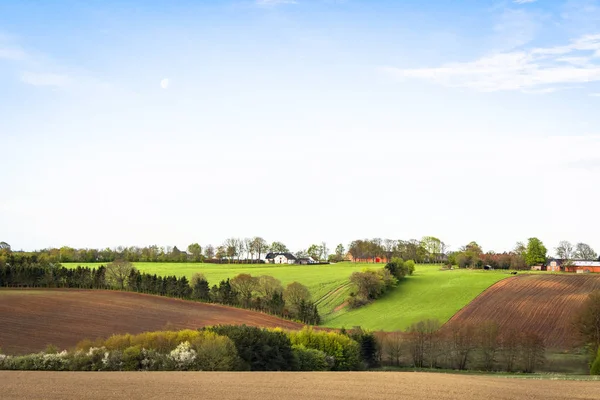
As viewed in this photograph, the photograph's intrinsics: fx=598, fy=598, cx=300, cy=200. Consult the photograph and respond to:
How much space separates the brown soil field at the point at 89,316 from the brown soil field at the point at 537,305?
27.5 metres

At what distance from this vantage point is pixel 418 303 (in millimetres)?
95000

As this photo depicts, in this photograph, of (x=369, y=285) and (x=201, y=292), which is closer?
(x=201, y=292)

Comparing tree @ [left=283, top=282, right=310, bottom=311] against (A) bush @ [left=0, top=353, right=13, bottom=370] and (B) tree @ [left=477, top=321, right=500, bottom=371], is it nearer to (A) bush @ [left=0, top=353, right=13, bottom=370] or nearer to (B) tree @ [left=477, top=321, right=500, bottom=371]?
(B) tree @ [left=477, top=321, right=500, bottom=371]

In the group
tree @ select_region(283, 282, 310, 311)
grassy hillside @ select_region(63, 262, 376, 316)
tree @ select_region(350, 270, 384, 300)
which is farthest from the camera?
grassy hillside @ select_region(63, 262, 376, 316)

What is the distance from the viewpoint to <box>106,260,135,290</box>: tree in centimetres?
9925

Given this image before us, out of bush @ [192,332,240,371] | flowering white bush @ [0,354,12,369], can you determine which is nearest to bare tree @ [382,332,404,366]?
bush @ [192,332,240,371]

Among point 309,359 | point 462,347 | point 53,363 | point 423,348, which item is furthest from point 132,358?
point 462,347

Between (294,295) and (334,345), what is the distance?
4268 centimetres

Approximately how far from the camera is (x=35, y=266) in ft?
313

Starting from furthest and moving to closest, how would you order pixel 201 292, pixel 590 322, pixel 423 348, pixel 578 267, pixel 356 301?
pixel 578 267, pixel 356 301, pixel 201 292, pixel 423 348, pixel 590 322

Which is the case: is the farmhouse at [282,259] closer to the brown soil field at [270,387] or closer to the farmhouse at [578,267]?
the farmhouse at [578,267]

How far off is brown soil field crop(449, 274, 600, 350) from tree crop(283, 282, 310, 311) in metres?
22.9

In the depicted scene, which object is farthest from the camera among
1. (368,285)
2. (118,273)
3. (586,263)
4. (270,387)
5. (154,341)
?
(586,263)

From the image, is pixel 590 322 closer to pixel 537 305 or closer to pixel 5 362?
pixel 537 305
